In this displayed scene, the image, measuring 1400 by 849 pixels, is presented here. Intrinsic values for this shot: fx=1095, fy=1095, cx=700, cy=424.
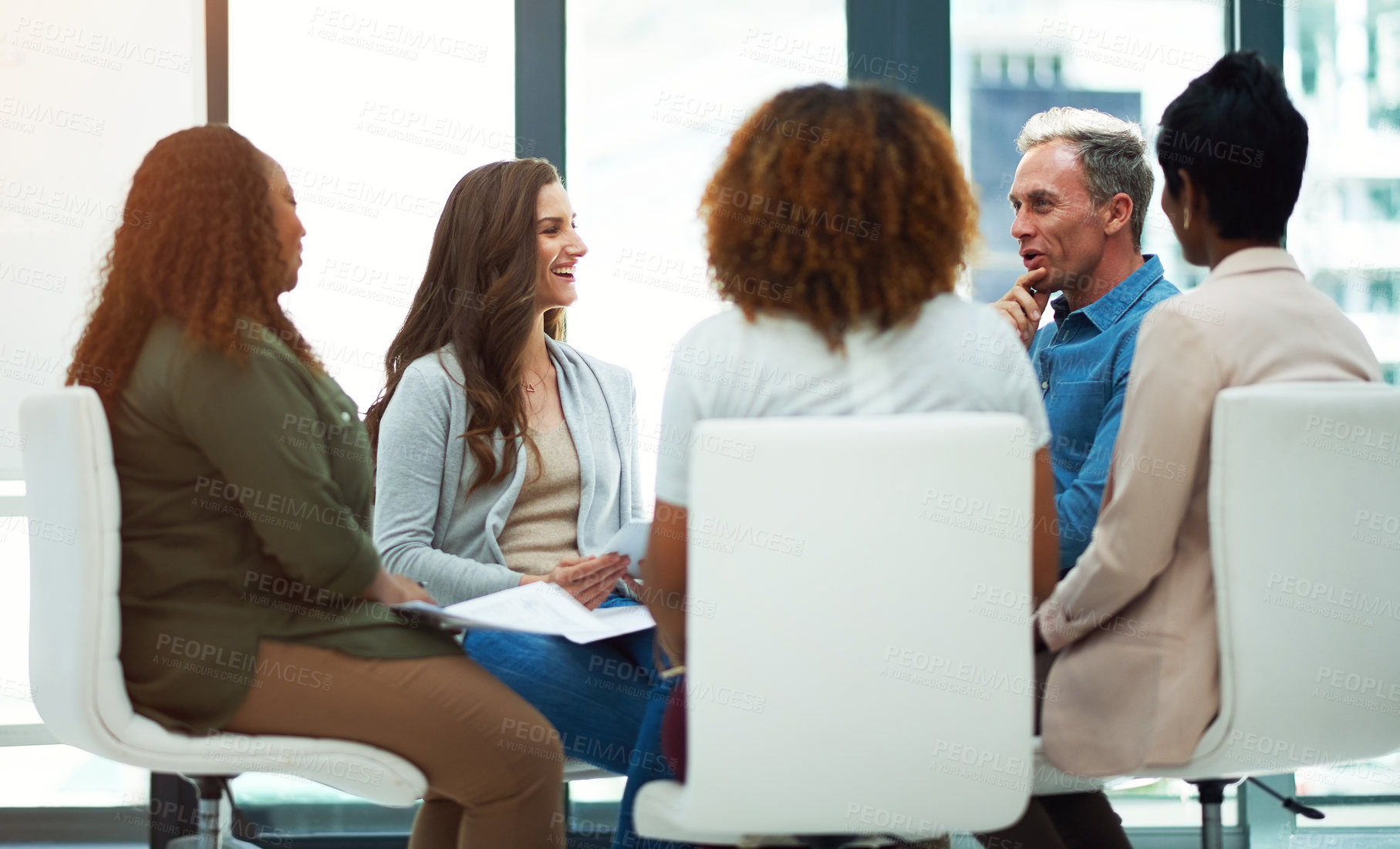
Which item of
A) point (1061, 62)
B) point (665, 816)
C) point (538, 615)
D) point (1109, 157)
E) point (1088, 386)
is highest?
point (1061, 62)

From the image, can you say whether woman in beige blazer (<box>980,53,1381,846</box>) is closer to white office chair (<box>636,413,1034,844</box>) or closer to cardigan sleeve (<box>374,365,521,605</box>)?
white office chair (<box>636,413,1034,844</box>)

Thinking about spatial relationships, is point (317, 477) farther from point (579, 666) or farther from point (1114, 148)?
point (1114, 148)

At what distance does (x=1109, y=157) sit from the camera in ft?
7.09

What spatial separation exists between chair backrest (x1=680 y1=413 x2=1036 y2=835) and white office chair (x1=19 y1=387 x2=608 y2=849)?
511mm

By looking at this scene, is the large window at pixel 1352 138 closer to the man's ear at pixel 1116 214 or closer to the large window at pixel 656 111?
the man's ear at pixel 1116 214

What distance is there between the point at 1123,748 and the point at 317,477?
106cm

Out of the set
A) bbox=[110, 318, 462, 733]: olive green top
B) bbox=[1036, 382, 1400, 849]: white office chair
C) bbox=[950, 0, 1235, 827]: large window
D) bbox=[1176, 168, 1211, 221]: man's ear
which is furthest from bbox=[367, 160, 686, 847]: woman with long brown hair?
bbox=[950, 0, 1235, 827]: large window

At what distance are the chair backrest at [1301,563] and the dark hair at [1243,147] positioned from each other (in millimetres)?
277

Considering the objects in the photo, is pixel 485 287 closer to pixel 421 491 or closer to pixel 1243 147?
pixel 421 491

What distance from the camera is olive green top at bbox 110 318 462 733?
4.37ft

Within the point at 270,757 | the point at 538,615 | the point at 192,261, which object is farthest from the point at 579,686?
the point at 192,261

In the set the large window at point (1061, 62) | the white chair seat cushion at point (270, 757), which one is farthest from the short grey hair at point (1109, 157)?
the white chair seat cushion at point (270, 757)

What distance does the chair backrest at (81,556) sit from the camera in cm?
130

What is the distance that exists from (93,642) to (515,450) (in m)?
0.79
